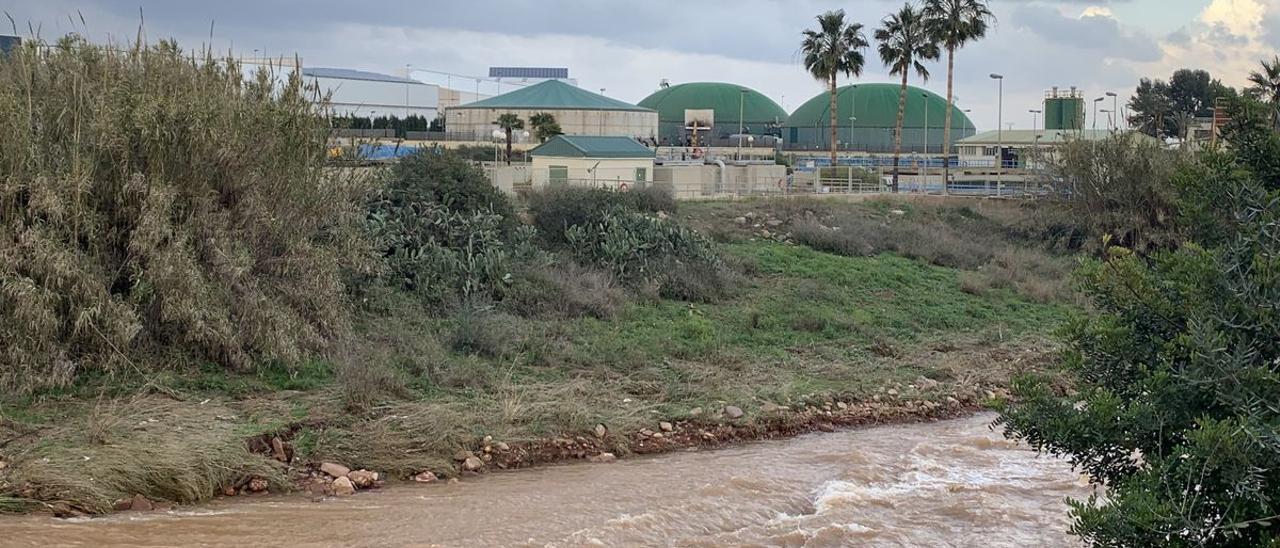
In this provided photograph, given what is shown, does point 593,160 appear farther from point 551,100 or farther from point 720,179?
point 551,100

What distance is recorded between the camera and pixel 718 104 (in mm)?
121375

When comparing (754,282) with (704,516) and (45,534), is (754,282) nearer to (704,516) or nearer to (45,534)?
(704,516)

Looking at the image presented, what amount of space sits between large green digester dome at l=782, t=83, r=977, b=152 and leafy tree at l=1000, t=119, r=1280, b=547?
100677 mm

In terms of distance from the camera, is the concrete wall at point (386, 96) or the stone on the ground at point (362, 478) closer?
the stone on the ground at point (362, 478)

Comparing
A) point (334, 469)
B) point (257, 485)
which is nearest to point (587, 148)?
point (334, 469)

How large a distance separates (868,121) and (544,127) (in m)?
43.1

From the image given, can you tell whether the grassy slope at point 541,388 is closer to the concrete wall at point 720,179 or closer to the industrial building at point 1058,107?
the concrete wall at point 720,179

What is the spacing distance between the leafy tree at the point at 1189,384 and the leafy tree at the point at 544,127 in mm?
70236

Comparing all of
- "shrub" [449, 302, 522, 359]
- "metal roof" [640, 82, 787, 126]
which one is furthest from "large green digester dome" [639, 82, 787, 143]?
"shrub" [449, 302, 522, 359]

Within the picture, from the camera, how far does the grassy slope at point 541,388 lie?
13.1 meters

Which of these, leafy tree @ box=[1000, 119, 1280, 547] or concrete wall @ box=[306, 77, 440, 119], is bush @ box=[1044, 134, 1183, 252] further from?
concrete wall @ box=[306, 77, 440, 119]

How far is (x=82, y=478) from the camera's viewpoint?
12430mm

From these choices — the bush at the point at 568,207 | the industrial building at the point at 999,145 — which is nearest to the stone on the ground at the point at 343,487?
the bush at the point at 568,207

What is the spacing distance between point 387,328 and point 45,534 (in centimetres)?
821
